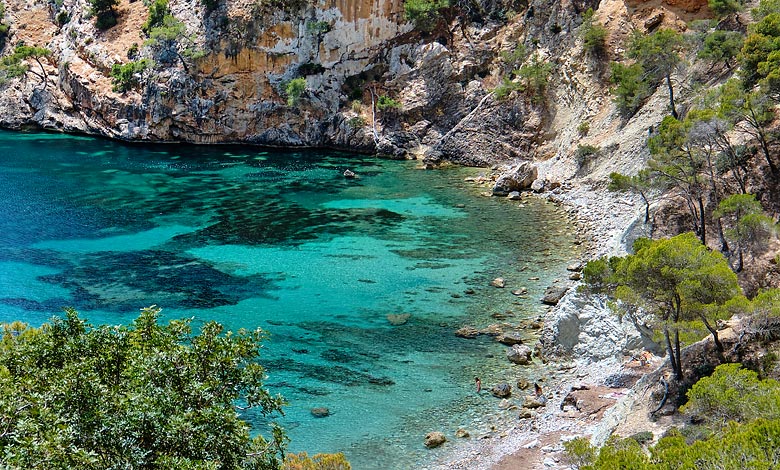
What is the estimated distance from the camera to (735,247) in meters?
29.5

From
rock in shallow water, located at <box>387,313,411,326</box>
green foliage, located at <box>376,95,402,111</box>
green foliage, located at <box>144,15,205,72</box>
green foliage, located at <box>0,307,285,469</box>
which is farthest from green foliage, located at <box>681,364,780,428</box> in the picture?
green foliage, located at <box>144,15,205,72</box>

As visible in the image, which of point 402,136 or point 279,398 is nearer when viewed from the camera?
point 279,398

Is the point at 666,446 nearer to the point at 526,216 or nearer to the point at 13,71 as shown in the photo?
the point at 526,216

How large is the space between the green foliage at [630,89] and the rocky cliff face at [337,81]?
473cm

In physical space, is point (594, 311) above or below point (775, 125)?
below

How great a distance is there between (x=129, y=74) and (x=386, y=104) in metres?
30.1

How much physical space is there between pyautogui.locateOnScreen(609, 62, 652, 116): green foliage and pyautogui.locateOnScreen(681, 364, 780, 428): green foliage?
34613mm

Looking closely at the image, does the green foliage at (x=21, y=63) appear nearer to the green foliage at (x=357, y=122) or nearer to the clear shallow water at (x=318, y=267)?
the clear shallow water at (x=318, y=267)

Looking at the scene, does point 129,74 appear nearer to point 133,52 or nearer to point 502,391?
point 133,52

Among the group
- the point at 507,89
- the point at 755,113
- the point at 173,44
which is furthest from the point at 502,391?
the point at 173,44

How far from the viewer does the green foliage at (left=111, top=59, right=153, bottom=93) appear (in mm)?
76375

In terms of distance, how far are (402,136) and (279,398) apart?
55.2 meters

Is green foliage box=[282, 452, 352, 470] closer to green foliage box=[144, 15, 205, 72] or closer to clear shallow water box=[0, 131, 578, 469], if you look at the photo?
clear shallow water box=[0, 131, 578, 469]

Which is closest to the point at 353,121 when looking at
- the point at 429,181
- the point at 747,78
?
the point at 429,181
